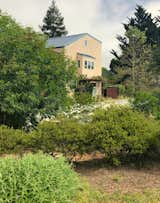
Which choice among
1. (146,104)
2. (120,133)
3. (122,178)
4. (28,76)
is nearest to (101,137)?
(120,133)

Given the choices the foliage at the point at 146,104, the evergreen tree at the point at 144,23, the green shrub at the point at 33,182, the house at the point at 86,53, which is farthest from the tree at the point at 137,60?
the green shrub at the point at 33,182

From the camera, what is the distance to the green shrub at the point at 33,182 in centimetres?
395

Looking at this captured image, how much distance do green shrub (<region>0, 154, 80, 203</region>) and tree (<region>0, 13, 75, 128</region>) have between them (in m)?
6.69

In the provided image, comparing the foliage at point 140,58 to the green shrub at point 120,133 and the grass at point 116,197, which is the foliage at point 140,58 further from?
the grass at point 116,197

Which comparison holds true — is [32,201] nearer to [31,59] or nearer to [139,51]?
[31,59]

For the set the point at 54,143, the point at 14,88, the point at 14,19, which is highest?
the point at 14,19

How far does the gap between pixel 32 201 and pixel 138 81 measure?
3086 cm

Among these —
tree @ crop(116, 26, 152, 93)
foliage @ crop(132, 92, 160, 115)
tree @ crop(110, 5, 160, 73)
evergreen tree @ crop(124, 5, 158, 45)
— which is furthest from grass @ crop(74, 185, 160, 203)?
evergreen tree @ crop(124, 5, 158, 45)

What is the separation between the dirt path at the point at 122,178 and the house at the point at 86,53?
85.9 ft

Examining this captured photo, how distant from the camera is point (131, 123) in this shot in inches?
274

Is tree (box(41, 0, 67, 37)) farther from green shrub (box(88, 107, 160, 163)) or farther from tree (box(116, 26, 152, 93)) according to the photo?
green shrub (box(88, 107, 160, 163))

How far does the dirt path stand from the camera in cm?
550

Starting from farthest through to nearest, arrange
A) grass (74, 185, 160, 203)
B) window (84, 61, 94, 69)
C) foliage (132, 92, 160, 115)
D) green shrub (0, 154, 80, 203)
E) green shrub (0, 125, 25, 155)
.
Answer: window (84, 61, 94, 69)
foliage (132, 92, 160, 115)
green shrub (0, 125, 25, 155)
grass (74, 185, 160, 203)
green shrub (0, 154, 80, 203)

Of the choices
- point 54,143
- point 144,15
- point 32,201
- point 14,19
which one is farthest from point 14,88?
point 144,15
